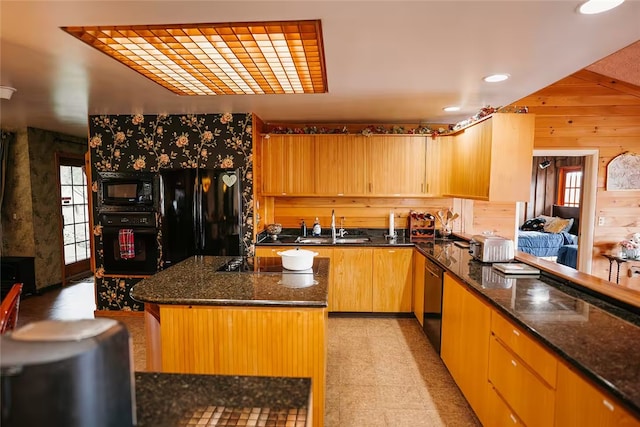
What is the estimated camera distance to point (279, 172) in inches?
171

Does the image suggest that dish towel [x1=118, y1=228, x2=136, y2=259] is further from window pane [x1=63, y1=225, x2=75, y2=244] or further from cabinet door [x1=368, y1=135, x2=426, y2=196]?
cabinet door [x1=368, y1=135, x2=426, y2=196]

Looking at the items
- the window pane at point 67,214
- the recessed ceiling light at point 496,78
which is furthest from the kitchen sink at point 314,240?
the window pane at point 67,214

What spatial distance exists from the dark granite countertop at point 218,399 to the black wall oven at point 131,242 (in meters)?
3.21

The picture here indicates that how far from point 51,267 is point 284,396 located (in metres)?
5.88

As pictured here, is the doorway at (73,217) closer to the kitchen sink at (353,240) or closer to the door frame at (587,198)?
the kitchen sink at (353,240)

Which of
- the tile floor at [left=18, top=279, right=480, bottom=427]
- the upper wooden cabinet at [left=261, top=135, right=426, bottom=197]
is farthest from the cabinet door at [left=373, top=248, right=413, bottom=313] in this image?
the upper wooden cabinet at [left=261, top=135, right=426, bottom=197]

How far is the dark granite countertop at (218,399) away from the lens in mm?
967

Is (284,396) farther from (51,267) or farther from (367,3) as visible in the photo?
(51,267)

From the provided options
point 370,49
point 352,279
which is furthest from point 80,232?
point 370,49

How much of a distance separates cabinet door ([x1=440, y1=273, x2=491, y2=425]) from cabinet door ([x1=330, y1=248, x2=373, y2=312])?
120 cm

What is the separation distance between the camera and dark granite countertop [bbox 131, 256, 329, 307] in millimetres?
1968

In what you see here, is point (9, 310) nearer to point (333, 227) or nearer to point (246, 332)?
point (246, 332)

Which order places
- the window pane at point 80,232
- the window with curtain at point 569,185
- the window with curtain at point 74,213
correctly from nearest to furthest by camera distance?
the window with curtain at point 74,213 < the window pane at point 80,232 < the window with curtain at point 569,185

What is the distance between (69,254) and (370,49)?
6.04m
